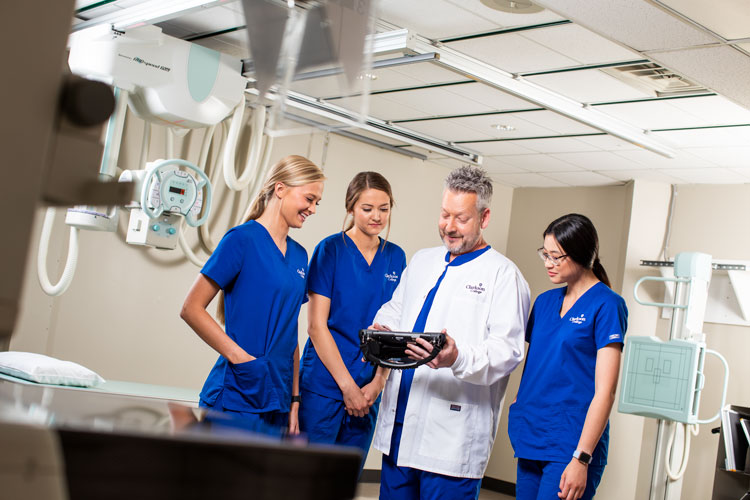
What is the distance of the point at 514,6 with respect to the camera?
3.14m

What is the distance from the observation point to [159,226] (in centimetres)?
380

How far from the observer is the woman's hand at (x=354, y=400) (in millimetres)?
2602

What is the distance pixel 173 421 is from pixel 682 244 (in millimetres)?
5768

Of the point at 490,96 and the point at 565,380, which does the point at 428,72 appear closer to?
the point at 490,96

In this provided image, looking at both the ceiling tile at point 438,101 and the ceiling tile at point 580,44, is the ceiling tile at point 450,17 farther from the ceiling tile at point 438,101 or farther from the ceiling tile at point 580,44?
the ceiling tile at point 438,101

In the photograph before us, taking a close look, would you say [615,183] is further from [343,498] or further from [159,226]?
[343,498]

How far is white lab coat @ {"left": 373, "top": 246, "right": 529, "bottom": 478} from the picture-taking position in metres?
2.26

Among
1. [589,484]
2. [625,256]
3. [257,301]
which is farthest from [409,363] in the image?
[625,256]

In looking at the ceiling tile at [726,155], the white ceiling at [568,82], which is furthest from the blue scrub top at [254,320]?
the ceiling tile at [726,155]

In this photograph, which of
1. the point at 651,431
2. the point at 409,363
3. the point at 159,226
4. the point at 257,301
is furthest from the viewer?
the point at 651,431

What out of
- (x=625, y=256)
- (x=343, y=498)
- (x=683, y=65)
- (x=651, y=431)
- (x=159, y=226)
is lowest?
(x=651, y=431)

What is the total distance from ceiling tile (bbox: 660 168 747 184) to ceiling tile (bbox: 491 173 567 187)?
1.16m

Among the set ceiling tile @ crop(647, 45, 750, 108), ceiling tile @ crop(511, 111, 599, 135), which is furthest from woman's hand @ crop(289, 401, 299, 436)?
ceiling tile @ crop(511, 111, 599, 135)

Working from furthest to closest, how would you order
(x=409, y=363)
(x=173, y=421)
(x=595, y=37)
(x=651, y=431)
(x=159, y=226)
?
(x=651, y=431) → (x=159, y=226) → (x=595, y=37) → (x=409, y=363) → (x=173, y=421)
